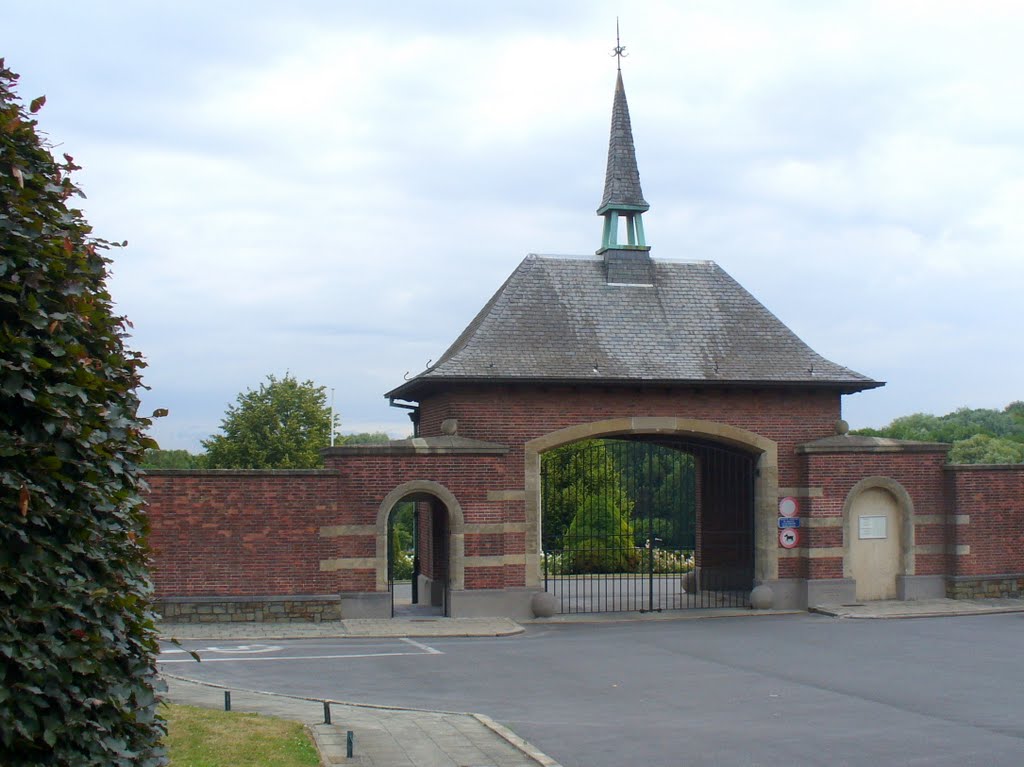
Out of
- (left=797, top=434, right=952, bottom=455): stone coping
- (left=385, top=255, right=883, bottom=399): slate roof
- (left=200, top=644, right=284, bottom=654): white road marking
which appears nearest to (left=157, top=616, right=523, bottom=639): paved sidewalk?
(left=200, top=644, right=284, bottom=654): white road marking

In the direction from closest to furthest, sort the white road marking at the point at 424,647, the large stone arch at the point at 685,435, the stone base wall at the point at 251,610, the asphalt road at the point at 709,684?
the asphalt road at the point at 709,684 < the white road marking at the point at 424,647 < the stone base wall at the point at 251,610 < the large stone arch at the point at 685,435

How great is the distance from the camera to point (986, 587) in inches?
896

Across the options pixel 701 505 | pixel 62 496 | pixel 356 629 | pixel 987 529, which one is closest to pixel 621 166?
pixel 701 505

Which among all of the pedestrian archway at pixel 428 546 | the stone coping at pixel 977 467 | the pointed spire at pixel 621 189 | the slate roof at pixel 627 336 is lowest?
the pedestrian archway at pixel 428 546

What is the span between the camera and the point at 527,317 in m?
22.4

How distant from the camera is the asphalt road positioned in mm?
10406

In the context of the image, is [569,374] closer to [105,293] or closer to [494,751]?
[494,751]

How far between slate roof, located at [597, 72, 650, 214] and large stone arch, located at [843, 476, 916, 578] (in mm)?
7481

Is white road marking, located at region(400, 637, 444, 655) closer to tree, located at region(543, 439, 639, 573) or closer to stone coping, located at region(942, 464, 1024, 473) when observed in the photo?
stone coping, located at region(942, 464, 1024, 473)

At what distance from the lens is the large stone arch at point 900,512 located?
2219cm

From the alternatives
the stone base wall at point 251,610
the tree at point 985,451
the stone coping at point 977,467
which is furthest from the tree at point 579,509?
the tree at point 985,451

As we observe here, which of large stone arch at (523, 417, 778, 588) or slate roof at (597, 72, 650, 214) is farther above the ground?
slate roof at (597, 72, 650, 214)

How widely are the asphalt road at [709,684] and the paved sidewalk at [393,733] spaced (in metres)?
0.45

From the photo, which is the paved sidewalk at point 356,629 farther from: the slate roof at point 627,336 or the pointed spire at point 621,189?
the pointed spire at point 621,189
